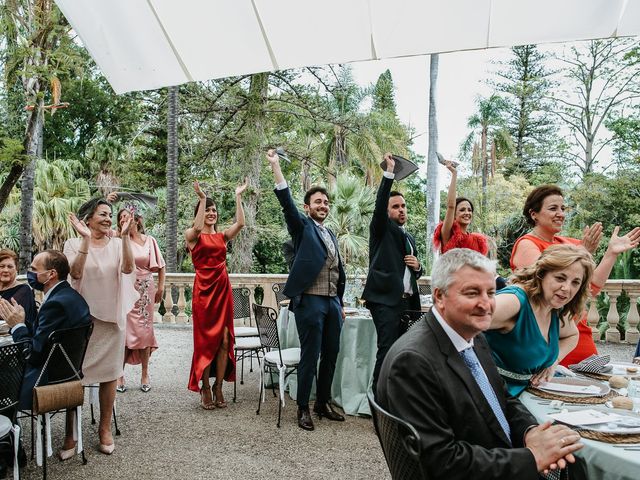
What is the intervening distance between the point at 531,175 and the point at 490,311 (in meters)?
31.8

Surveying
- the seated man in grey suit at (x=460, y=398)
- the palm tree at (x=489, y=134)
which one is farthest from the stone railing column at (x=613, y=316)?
the palm tree at (x=489, y=134)

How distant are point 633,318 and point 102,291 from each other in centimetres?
739

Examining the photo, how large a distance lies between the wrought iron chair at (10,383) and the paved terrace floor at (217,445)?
2.40ft

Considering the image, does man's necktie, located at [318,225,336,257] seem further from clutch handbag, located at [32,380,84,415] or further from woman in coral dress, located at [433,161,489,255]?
clutch handbag, located at [32,380,84,415]

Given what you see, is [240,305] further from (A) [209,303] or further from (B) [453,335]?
(B) [453,335]

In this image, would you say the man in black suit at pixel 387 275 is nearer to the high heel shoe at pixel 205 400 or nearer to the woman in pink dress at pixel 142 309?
the high heel shoe at pixel 205 400

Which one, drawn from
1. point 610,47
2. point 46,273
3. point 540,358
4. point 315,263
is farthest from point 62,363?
point 610,47

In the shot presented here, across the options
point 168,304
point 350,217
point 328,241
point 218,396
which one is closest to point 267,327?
point 218,396

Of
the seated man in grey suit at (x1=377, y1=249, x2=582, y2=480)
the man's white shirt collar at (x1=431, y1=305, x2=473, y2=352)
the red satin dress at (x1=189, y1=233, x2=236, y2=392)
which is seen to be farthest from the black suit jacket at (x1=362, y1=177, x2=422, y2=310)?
the man's white shirt collar at (x1=431, y1=305, x2=473, y2=352)

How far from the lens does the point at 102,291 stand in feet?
13.3

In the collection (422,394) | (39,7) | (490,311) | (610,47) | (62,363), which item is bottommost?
(62,363)

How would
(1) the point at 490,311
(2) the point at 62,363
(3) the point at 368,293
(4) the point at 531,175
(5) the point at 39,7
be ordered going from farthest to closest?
(4) the point at 531,175 < (5) the point at 39,7 < (3) the point at 368,293 < (2) the point at 62,363 < (1) the point at 490,311

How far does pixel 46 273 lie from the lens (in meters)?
3.63

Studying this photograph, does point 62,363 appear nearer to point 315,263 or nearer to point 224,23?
point 315,263
